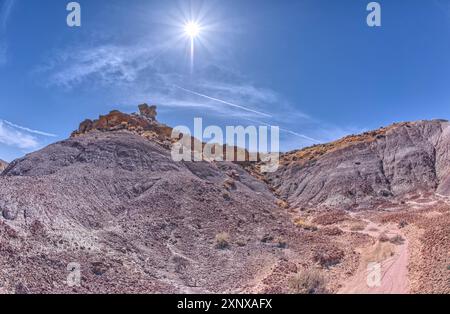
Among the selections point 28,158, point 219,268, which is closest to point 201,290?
point 219,268

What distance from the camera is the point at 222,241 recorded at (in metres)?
22.0

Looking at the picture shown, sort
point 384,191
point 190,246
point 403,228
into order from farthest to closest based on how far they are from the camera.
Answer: point 384,191
point 403,228
point 190,246

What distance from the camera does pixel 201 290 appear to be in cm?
1642

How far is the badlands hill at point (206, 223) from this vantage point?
15820 mm

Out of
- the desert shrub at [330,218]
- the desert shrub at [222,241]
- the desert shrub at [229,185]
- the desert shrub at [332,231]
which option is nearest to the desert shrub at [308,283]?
the desert shrub at [222,241]

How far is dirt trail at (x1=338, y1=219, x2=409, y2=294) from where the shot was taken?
47.4 ft

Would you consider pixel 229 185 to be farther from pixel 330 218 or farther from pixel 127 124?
pixel 127 124

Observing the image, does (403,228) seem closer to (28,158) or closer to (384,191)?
(384,191)

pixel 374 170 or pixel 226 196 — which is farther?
pixel 374 170

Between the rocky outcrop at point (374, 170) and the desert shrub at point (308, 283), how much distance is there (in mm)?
20569

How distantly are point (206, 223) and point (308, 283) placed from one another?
10.5m

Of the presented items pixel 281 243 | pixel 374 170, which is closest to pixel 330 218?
pixel 281 243
